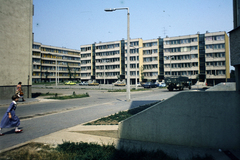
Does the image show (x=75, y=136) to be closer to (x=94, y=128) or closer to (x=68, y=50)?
(x=94, y=128)

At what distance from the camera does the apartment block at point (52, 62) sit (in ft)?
286

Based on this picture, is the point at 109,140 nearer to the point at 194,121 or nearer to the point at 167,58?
the point at 194,121

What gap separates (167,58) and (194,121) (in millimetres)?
72903

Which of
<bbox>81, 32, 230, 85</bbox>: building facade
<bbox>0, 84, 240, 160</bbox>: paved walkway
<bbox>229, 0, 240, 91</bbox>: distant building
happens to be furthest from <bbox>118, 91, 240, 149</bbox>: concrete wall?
<bbox>81, 32, 230, 85</bbox>: building facade

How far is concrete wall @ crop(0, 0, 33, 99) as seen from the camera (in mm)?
17094

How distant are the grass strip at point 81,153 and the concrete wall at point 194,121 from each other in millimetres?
825

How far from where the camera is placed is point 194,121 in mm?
5117

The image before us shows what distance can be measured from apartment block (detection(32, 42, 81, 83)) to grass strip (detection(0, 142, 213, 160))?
82497 millimetres

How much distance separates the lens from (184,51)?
236 feet

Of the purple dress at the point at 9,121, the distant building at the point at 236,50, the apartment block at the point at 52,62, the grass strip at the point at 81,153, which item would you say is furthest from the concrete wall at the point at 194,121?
the apartment block at the point at 52,62

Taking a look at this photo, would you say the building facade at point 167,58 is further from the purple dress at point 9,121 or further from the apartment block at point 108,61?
the purple dress at point 9,121

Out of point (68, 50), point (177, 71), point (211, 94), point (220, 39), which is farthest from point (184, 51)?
point (211, 94)

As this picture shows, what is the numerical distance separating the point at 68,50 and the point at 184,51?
65.1 m

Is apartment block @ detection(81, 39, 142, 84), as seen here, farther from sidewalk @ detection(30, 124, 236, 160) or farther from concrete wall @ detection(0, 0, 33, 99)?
sidewalk @ detection(30, 124, 236, 160)
